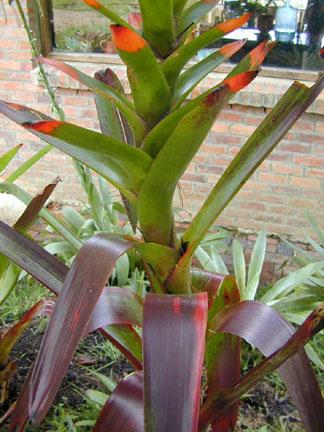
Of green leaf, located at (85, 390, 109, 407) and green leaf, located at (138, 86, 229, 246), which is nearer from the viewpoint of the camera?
green leaf, located at (138, 86, 229, 246)

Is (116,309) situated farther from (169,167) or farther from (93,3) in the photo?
(93,3)

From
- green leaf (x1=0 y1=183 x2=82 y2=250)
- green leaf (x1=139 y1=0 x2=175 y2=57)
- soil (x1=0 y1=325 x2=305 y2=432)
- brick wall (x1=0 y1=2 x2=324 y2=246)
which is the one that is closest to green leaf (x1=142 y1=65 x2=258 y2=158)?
green leaf (x1=139 y1=0 x2=175 y2=57)

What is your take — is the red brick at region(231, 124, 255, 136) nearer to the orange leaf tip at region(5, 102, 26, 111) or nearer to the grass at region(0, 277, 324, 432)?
the grass at region(0, 277, 324, 432)

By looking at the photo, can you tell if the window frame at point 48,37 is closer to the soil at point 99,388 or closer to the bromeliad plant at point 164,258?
the soil at point 99,388

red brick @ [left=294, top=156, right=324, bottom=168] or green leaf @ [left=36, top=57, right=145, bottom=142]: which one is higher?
green leaf @ [left=36, top=57, right=145, bottom=142]

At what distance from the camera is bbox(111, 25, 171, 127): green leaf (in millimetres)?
584

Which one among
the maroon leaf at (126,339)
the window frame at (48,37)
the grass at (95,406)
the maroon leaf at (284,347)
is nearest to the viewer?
the maroon leaf at (284,347)

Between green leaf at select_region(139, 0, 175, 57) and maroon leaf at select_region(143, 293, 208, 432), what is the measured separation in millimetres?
367

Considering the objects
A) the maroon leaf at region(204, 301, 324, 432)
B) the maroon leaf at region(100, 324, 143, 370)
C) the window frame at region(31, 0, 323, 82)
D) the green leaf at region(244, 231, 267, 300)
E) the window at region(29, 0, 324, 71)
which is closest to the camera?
the maroon leaf at region(204, 301, 324, 432)

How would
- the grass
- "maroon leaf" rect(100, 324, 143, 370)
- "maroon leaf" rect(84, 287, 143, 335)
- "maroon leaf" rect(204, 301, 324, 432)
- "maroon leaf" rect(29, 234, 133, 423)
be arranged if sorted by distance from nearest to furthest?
"maroon leaf" rect(29, 234, 133, 423) → "maroon leaf" rect(204, 301, 324, 432) → "maroon leaf" rect(84, 287, 143, 335) → "maroon leaf" rect(100, 324, 143, 370) → the grass

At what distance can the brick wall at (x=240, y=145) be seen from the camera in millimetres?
2609

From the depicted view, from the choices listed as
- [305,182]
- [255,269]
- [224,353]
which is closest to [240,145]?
[305,182]

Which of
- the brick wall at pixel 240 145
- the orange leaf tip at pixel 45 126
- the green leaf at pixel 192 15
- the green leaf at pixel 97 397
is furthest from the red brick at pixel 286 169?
the orange leaf tip at pixel 45 126

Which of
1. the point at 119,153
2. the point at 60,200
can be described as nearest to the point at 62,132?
the point at 119,153
